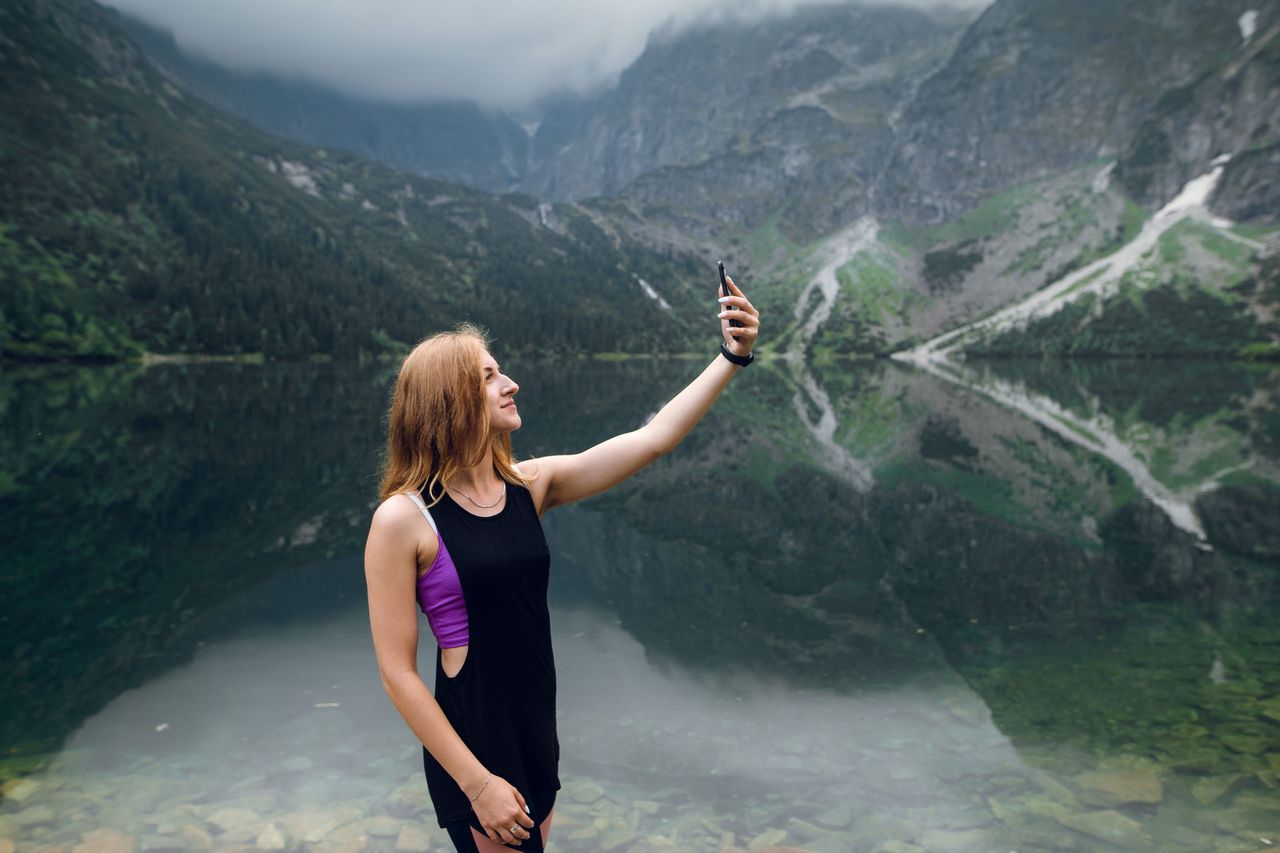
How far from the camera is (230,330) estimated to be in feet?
482

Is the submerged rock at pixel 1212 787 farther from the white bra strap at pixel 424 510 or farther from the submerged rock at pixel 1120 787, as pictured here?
the white bra strap at pixel 424 510

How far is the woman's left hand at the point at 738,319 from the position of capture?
169 inches

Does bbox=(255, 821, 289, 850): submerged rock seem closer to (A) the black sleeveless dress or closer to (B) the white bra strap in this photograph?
(A) the black sleeveless dress

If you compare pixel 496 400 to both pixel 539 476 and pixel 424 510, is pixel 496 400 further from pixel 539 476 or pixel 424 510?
pixel 424 510

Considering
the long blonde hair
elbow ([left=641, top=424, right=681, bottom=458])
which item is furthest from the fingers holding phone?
the long blonde hair

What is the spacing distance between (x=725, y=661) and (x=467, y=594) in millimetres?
10069

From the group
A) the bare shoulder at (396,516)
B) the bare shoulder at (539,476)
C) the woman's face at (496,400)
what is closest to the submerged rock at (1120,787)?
the bare shoulder at (539,476)

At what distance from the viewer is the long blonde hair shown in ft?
11.8

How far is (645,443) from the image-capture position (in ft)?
14.5

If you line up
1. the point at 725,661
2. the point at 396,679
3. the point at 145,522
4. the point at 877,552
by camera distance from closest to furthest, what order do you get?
the point at 396,679, the point at 725,661, the point at 877,552, the point at 145,522

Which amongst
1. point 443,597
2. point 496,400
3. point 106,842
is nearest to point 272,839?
point 106,842

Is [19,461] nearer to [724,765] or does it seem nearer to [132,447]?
[132,447]

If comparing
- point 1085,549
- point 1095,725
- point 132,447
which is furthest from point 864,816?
point 132,447

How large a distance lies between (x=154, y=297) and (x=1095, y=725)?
17153 cm
